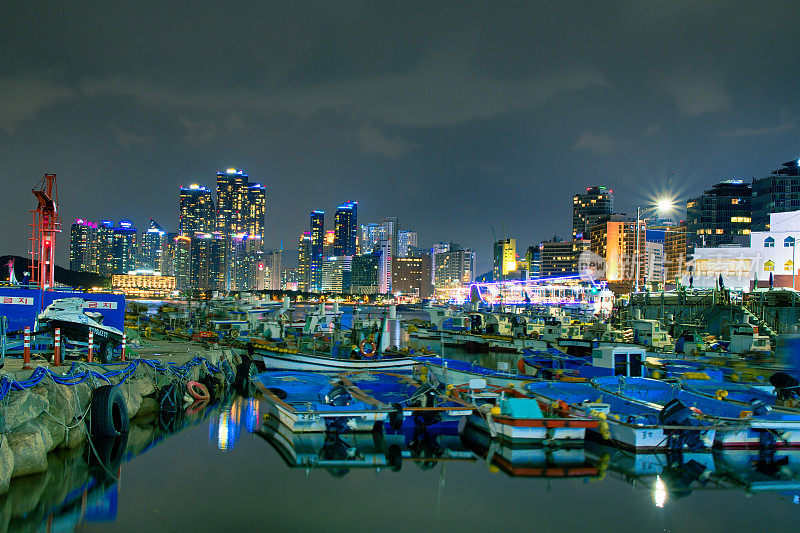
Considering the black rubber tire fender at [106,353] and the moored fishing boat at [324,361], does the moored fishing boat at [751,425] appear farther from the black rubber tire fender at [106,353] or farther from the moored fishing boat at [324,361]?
the black rubber tire fender at [106,353]

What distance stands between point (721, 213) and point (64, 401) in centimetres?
18147

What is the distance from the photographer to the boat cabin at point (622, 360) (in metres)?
25.4

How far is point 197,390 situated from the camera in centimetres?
2353

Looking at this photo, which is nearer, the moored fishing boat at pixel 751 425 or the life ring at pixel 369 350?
the moored fishing boat at pixel 751 425

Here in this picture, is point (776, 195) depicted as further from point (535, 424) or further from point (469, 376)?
point (535, 424)

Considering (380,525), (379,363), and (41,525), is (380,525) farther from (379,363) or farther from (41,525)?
(379,363)

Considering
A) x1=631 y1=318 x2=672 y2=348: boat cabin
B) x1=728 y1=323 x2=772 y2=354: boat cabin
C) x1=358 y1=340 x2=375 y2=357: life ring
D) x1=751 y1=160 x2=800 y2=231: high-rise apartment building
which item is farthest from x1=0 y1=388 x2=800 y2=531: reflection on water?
x1=751 y1=160 x2=800 y2=231: high-rise apartment building

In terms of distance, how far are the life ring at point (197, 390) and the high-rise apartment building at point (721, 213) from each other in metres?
164

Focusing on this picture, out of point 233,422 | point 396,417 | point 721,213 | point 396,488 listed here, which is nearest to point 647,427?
point 396,417

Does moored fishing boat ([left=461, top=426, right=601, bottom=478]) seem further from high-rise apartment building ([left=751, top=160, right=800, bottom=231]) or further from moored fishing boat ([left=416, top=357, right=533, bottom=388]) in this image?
high-rise apartment building ([left=751, top=160, right=800, bottom=231])

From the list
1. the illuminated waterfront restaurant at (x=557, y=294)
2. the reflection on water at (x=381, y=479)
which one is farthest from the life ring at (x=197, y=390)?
the illuminated waterfront restaurant at (x=557, y=294)

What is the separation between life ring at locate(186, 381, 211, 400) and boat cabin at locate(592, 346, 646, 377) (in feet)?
54.6

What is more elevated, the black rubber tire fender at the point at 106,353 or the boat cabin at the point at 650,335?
the black rubber tire fender at the point at 106,353

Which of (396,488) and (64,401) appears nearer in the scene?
(396,488)
